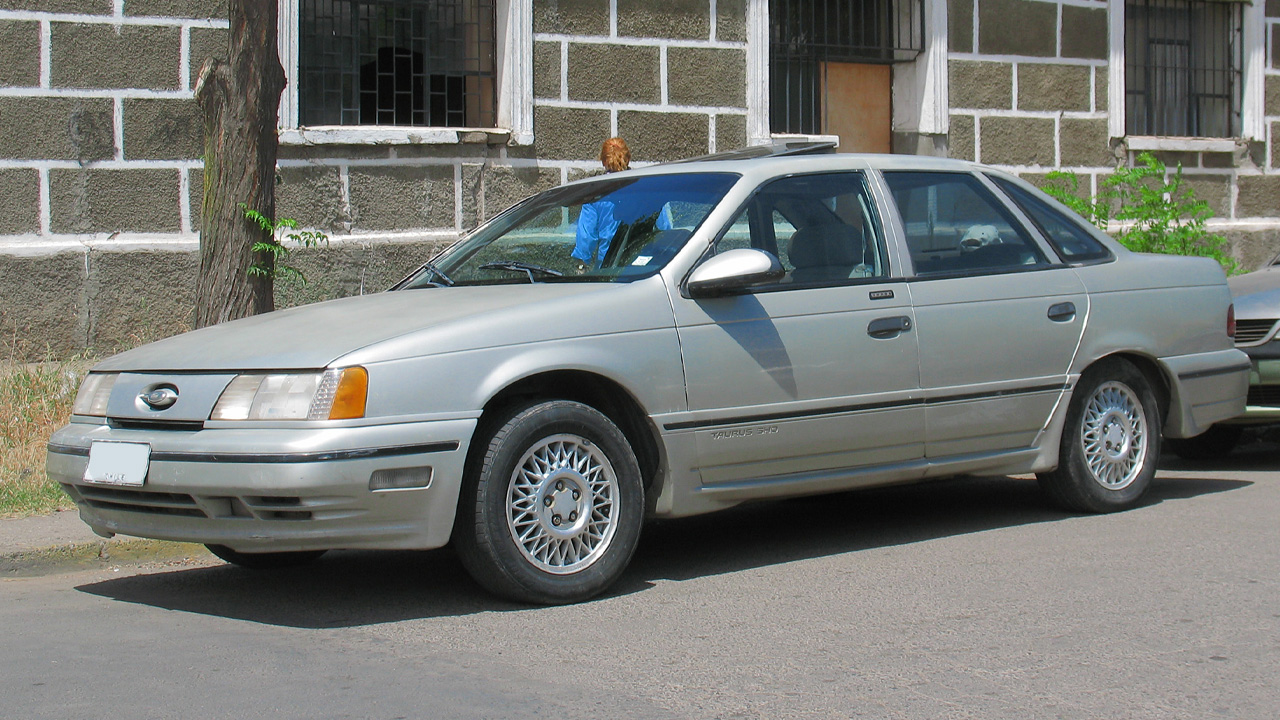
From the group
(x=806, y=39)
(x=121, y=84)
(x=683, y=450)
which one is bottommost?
(x=683, y=450)

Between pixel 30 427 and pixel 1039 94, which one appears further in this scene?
pixel 1039 94

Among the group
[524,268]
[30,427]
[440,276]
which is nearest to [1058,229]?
[524,268]

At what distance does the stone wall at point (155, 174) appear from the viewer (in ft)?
34.3

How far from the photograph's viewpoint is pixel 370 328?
509cm

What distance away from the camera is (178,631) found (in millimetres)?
4898

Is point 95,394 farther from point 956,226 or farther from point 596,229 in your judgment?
point 956,226

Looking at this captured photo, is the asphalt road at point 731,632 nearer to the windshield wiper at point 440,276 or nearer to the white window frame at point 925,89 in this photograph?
the windshield wiper at point 440,276

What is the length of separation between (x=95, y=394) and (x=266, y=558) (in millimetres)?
1021

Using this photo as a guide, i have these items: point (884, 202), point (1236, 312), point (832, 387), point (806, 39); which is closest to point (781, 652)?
point (832, 387)

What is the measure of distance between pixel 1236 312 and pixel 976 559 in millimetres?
3415

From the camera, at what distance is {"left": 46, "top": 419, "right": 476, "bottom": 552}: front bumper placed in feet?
15.4

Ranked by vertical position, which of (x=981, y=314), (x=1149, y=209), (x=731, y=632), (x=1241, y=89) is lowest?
(x=731, y=632)

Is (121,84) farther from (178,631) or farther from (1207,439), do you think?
(1207,439)

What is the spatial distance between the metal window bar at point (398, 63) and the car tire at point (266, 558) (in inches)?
238
